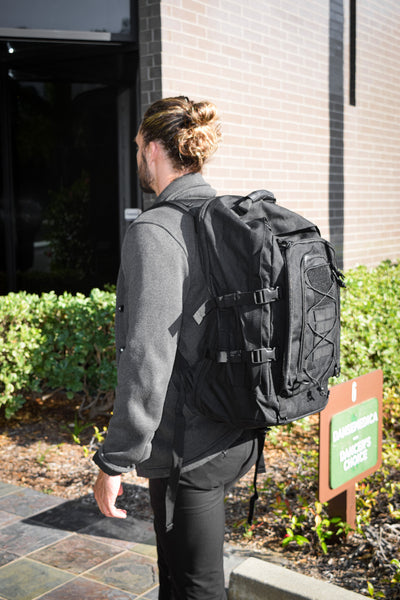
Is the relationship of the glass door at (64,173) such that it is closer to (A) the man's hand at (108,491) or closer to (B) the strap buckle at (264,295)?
(A) the man's hand at (108,491)

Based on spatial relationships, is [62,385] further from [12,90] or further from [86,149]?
[12,90]

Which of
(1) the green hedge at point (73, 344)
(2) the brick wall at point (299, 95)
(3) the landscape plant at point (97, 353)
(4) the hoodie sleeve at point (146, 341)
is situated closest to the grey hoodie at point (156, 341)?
(4) the hoodie sleeve at point (146, 341)

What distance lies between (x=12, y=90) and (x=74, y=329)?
10.2 ft

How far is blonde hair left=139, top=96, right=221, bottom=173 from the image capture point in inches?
84.7

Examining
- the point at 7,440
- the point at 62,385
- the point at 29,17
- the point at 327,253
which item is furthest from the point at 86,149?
the point at 327,253

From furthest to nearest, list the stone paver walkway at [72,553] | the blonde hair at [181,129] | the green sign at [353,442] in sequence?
the green sign at [353,442], the stone paver walkway at [72,553], the blonde hair at [181,129]

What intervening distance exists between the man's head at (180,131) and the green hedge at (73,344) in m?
3.34

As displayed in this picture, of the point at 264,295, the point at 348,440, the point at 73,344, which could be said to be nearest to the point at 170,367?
the point at 264,295

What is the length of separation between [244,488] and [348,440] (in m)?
1.14

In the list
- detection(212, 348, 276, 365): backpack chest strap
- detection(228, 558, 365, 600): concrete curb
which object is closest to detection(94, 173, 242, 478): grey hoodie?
detection(212, 348, 276, 365): backpack chest strap

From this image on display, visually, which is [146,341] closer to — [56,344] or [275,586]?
[275,586]

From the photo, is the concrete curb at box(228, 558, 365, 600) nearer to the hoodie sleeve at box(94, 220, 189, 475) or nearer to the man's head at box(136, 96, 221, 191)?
the hoodie sleeve at box(94, 220, 189, 475)

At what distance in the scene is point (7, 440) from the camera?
5531mm

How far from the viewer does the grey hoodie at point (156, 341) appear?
6.31 feet
